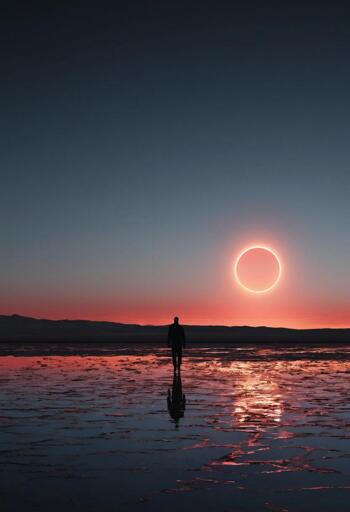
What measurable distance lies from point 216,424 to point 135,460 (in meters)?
3.26

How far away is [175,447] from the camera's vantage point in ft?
32.1

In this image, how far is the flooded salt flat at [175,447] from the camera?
23.0ft

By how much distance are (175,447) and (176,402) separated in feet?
17.8

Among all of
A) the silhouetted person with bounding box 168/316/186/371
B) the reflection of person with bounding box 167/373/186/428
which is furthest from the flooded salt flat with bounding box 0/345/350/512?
the silhouetted person with bounding box 168/316/186/371

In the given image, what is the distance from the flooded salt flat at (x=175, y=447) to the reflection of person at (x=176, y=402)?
0.03m

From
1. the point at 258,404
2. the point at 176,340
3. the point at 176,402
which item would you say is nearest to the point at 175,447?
the point at 258,404

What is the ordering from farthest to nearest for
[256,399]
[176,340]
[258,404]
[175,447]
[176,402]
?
[176,340] → [256,399] → [176,402] → [258,404] → [175,447]

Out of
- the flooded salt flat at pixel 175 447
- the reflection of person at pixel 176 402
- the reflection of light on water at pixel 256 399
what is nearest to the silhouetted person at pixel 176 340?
the reflection of light on water at pixel 256 399

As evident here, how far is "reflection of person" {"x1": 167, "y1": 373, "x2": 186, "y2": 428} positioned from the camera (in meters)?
13.2

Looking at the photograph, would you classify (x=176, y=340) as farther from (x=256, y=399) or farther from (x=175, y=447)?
(x=175, y=447)

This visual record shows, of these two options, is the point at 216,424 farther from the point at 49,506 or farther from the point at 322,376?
the point at 322,376

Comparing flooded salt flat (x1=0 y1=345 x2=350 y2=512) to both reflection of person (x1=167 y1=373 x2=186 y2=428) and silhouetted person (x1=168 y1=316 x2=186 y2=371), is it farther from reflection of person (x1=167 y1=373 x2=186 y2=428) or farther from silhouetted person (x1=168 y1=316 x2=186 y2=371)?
silhouetted person (x1=168 y1=316 x2=186 y2=371)

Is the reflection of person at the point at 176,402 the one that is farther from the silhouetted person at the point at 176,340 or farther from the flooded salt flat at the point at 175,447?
the silhouetted person at the point at 176,340

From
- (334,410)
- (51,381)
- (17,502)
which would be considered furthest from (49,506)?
(51,381)
